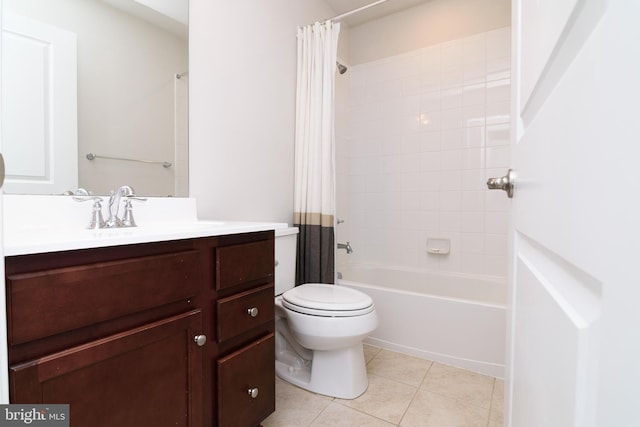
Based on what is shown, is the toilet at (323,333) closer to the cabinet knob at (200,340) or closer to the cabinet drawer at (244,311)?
the cabinet drawer at (244,311)

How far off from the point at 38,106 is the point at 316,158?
1327 millimetres

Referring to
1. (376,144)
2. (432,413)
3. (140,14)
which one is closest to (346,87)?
(376,144)

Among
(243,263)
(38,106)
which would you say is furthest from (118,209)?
(243,263)

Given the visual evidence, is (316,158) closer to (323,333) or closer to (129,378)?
(323,333)

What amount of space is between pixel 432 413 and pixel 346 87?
2505mm

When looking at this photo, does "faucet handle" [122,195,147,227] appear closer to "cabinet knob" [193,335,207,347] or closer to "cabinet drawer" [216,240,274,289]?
"cabinet drawer" [216,240,274,289]

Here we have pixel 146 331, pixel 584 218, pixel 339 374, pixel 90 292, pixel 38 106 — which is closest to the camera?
pixel 584 218

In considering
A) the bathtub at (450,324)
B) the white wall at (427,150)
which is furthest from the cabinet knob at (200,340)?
the white wall at (427,150)

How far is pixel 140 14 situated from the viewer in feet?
4.35

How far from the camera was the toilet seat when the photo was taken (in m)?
1.45

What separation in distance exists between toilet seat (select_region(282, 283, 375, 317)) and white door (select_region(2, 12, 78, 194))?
102 centimetres

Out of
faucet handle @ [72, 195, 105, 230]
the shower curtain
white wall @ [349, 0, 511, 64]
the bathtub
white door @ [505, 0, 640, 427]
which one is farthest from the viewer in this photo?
white wall @ [349, 0, 511, 64]

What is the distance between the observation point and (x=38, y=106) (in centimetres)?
105

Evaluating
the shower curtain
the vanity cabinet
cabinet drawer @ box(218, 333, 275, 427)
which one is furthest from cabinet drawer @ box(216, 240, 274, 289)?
the shower curtain
